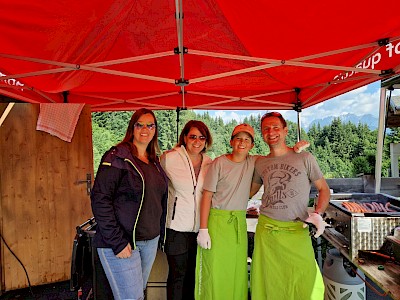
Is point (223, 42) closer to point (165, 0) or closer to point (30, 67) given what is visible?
point (165, 0)

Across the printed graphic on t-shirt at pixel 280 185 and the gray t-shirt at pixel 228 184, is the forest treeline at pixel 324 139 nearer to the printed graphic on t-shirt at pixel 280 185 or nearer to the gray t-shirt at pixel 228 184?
the gray t-shirt at pixel 228 184

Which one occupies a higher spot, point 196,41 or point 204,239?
point 196,41

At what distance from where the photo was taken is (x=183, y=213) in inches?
79.3

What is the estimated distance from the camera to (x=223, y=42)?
2.42 metres

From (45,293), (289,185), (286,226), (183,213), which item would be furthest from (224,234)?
(45,293)

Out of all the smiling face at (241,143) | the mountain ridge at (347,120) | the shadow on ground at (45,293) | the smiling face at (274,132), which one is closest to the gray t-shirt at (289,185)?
the smiling face at (274,132)

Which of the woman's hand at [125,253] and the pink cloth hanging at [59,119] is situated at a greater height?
the pink cloth hanging at [59,119]

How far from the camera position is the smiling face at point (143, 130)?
1.77 metres

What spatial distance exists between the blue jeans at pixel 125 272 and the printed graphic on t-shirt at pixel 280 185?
82cm

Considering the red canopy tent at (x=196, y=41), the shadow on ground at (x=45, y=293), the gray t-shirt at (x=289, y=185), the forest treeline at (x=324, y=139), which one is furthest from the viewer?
the forest treeline at (x=324, y=139)

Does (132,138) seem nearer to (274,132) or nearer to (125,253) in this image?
(125,253)

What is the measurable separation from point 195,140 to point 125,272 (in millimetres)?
974

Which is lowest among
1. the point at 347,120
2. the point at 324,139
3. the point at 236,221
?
the point at 236,221

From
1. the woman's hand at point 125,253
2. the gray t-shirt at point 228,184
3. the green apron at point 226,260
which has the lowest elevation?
the green apron at point 226,260
